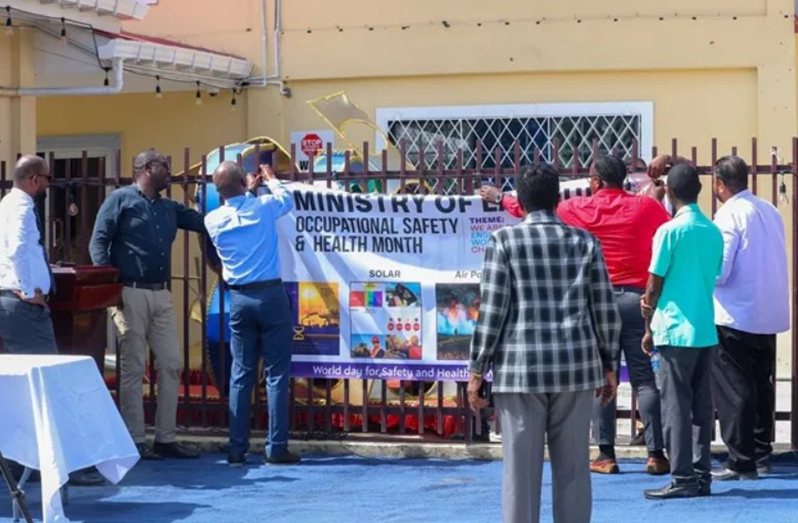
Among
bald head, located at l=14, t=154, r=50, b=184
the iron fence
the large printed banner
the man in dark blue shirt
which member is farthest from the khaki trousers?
bald head, located at l=14, t=154, r=50, b=184

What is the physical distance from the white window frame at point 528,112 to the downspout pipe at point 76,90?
237cm

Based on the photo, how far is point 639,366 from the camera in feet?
27.7

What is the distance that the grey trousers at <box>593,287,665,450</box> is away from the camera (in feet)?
27.5

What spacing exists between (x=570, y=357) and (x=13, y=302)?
3.55m

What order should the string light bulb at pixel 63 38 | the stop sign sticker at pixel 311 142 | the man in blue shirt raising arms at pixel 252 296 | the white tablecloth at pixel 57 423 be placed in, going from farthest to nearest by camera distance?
the stop sign sticker at pixel 311 142, the string light bulb at pixel 63 38, the man in blue shirt raising arms at pixel 252 296, the white tablecloth at pixel 57 423

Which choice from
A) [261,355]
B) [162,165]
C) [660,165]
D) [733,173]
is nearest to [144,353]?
[261,355]

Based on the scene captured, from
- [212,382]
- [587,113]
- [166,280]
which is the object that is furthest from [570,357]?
[587,113]

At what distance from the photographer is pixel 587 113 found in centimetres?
1311

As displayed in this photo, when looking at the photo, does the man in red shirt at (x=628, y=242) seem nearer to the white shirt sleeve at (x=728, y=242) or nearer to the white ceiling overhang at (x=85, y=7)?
the white shirt sleeve at (x=728, y=242)

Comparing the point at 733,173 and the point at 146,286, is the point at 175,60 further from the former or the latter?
the point at 733,173

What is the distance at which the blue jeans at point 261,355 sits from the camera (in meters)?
8.96

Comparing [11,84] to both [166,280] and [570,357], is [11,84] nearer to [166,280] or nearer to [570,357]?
[166,280]

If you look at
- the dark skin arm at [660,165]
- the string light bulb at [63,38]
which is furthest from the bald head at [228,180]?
the string light bulb at [63,38]

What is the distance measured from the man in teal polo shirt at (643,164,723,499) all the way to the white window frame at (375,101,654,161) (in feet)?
16.8
